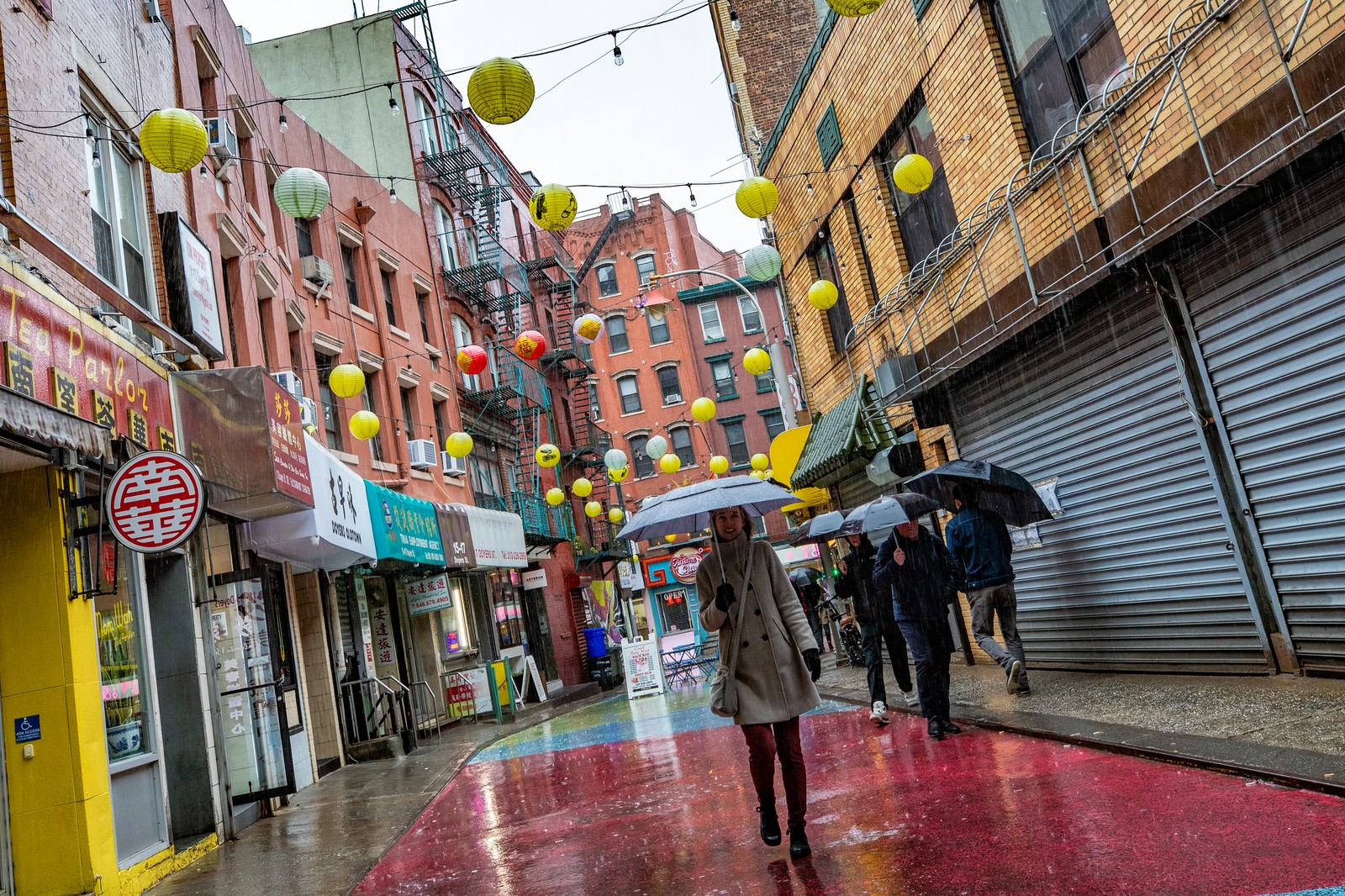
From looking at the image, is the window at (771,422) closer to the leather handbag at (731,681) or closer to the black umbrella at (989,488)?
the black umbrella at (989,488)

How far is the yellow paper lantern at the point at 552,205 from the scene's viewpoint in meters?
10.8

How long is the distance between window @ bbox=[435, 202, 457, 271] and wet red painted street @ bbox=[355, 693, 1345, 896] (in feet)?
64.4

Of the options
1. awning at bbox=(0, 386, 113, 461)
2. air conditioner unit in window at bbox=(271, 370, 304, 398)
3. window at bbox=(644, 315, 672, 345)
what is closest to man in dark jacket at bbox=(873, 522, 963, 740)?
awning at bbox=(0, 386, 113, 461)

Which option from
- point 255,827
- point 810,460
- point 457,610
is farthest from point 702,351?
point 255,827

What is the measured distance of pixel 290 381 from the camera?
51.3 feet

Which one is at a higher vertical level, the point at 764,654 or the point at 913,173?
the point at 913,173

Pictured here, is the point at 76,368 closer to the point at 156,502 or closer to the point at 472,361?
the point at 156,502

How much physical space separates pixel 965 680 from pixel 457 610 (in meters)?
14.9

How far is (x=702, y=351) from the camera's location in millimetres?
51000

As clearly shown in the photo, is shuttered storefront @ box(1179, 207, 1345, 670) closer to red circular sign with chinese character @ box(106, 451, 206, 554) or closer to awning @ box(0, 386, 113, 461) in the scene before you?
red circular sign with chinese character @ box(106, 451, 206, 554)

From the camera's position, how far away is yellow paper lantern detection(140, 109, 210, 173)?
809 centimetres

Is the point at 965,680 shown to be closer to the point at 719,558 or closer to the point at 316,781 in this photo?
the point at 719,558

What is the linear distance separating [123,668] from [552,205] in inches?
234

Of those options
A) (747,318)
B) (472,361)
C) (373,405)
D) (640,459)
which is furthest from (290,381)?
(747,318)
